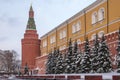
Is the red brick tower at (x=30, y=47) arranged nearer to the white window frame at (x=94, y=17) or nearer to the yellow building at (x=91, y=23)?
the yellow building at (x=91, y=23)

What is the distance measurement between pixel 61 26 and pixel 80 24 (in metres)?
10.5

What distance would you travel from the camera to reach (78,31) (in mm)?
48531

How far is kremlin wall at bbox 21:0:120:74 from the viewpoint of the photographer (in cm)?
3639

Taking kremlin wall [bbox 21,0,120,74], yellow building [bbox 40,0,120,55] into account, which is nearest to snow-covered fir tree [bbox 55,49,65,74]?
kremlin wall [bbox 21,0,120,74]

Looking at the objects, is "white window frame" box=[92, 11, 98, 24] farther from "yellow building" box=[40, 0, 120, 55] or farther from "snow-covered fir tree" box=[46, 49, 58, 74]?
"snow-covered fir tree" box=[46, 49, 58, 74]

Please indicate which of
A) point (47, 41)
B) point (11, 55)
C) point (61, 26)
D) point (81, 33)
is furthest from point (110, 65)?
point (11, 55)

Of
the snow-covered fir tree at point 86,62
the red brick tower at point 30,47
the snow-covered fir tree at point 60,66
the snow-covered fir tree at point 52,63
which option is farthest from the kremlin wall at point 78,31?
the snow-covered fir tree at point 60,66

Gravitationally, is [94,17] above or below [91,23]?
above

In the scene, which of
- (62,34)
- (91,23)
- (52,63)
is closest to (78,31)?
(91,23)

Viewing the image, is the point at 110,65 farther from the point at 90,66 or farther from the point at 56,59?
the point at 56,59

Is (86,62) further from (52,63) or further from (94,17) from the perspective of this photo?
(52,63)

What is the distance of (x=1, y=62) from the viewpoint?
10031cm

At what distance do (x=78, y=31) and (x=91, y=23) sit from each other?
5.35m

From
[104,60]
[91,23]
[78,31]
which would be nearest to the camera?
[104,60]
